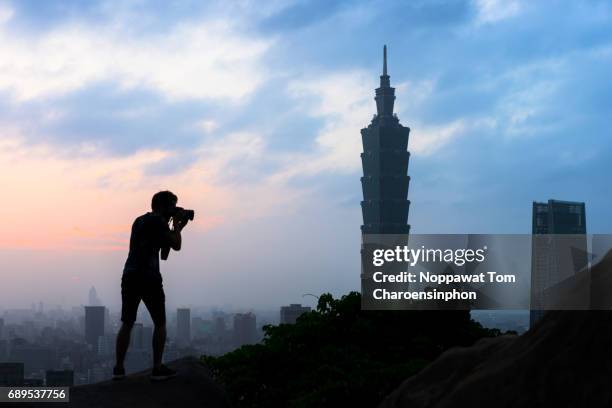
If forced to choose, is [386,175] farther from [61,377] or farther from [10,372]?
[10,372]

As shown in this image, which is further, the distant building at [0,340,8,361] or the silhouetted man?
→ the distant building at [0,340,8,361]

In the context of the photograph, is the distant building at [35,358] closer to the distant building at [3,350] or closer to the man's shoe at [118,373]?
the distant building at [3,350]

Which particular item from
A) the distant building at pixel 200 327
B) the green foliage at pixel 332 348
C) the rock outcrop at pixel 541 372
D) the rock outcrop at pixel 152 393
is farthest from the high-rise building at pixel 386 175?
the rock outcrop at pixel 541 372

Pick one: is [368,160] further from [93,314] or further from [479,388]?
[479,388]

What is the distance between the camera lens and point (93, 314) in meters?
Answer: 179

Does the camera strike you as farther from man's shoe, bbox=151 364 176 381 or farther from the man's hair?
man's shoe, bbox=151 364 176 381

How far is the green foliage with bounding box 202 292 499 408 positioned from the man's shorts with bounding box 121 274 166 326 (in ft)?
22.1

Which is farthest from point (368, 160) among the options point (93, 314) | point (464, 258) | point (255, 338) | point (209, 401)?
point (209, 401)

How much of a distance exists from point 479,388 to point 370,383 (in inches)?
332

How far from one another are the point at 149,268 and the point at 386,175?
17557 cm

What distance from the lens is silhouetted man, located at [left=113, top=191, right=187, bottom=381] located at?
32.5ft

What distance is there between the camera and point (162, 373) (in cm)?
1049

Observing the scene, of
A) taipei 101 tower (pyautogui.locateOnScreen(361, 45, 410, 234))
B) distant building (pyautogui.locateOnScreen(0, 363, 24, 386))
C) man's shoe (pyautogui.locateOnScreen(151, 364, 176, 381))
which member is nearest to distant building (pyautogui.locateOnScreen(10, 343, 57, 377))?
distant building (pyautogui.locateOnScreen(0, 363, 24, 386))

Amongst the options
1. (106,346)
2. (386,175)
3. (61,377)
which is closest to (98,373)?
(106,346)
